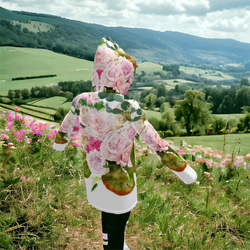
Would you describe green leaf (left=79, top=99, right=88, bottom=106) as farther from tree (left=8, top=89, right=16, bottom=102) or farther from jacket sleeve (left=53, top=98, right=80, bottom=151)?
tree (left=8, top=89, right=16, bottom=102)

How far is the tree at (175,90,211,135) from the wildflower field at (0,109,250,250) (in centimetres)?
416

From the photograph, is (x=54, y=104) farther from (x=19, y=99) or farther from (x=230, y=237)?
(x=230, y=237)

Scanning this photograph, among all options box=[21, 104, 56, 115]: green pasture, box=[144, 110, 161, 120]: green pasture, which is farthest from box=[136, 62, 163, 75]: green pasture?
box=[21, 104, 56, 115]: green pasture

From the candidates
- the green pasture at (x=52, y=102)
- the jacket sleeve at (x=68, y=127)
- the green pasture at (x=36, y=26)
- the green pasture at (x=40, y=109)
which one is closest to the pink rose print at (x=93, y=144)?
the jacket sleeve at (x=68, y=127)

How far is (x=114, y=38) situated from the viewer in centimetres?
893

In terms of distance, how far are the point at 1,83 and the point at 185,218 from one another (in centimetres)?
616

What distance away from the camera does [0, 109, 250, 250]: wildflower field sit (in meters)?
2.12

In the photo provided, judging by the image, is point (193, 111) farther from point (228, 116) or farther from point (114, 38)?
point (114, 38)

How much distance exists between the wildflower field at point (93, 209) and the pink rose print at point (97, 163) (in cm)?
93

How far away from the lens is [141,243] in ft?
7.11

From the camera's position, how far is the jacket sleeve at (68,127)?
1.59 m

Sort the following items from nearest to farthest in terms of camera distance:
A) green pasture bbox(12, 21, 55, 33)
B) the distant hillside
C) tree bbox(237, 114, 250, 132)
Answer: tree bbox(237, 114, 250, 132)
the distant hillside
green pasture bbox(12, 21, 55, 33)

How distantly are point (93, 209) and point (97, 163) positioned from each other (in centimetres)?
125

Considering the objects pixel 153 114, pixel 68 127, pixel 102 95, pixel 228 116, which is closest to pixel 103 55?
pixel 102 95
